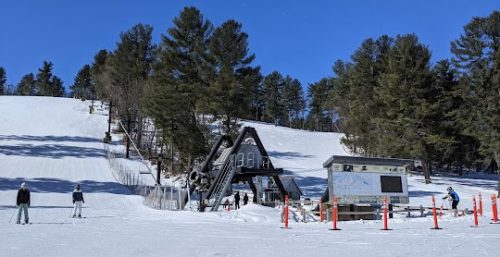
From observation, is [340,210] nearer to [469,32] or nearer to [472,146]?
[469,32]

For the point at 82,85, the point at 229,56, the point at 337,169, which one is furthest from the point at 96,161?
the point at 82,85

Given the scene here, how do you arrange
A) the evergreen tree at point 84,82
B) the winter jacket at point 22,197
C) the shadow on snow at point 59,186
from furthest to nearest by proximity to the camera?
the evergreen tree at point 84,82 → the shadow on snow at point 59,186 → the winter jacket at point 22,197

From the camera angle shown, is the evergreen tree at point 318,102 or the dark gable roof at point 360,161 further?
the evergreen tree at point 318,102

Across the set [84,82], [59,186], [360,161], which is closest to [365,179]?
[360,161]

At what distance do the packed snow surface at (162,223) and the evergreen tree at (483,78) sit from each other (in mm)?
5430

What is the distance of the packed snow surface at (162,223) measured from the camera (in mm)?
10820

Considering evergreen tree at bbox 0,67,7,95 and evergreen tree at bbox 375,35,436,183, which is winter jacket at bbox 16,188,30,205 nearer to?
evergreen tree at bbox 375,35,436,183

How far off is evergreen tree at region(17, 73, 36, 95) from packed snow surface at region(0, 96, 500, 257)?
84323 mm

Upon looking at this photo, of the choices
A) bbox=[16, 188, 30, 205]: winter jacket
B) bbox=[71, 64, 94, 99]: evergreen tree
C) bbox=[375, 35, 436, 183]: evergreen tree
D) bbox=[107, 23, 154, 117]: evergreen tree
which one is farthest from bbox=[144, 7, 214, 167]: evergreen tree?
bbox=[71, 64, 94, 99]: evergreen tree

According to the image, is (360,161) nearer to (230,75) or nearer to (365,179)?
(365,179)

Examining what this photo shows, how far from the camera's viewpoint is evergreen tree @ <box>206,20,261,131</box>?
40.3m

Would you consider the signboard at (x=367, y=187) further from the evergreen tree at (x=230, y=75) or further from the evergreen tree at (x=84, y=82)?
the evergreen tree at (x=84, y=82)

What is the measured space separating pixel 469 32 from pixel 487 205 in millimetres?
19521

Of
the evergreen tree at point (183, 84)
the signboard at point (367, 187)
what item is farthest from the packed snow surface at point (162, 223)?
the evergreen tree at point (183, 84)
